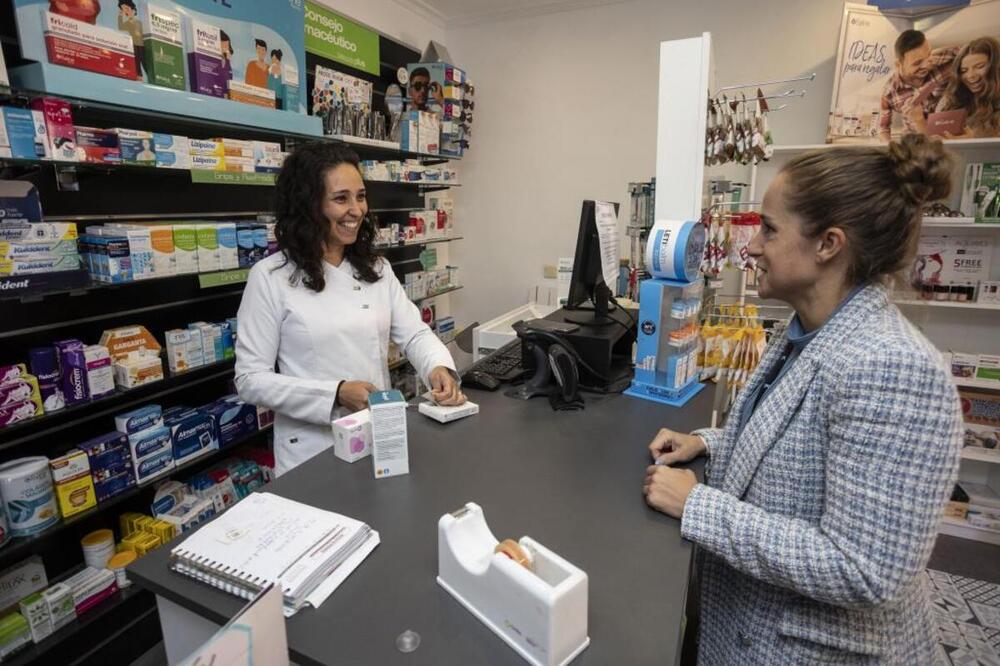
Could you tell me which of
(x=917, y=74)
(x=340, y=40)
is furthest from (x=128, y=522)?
(x=917, y=74)

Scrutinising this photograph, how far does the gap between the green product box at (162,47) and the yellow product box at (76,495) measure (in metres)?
1.63

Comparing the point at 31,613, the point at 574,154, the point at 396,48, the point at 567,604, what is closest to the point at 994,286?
the point at 574,154

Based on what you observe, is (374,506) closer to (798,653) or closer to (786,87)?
(798,653)

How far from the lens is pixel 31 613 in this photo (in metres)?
2.08

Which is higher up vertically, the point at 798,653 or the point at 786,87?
the point at 786,87

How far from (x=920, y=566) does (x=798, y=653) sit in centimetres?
32

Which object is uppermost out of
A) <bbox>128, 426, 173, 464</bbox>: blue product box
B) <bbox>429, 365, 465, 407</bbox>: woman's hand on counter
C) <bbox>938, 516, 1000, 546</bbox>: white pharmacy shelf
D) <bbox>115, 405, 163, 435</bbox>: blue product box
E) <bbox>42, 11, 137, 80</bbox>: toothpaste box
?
<bbox>42, 11, 137, 80</bbox>: toothpaste box

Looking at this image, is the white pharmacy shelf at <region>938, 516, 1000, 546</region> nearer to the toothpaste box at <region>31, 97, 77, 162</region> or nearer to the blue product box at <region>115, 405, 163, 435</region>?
the blue product box at <region>115, 405, 163, 435</region>

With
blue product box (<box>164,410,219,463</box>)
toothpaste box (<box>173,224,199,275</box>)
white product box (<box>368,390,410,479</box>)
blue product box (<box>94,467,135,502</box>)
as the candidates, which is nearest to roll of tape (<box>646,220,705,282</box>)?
white product box (<box>368,390,410,479</box>)

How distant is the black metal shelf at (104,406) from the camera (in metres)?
2.09

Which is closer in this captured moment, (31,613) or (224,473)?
(31,613)

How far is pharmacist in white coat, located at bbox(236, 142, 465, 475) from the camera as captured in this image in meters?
1.84

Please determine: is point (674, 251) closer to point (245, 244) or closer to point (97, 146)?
point (245, 244)

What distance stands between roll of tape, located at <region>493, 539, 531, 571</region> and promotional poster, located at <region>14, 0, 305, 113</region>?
2.28 m
